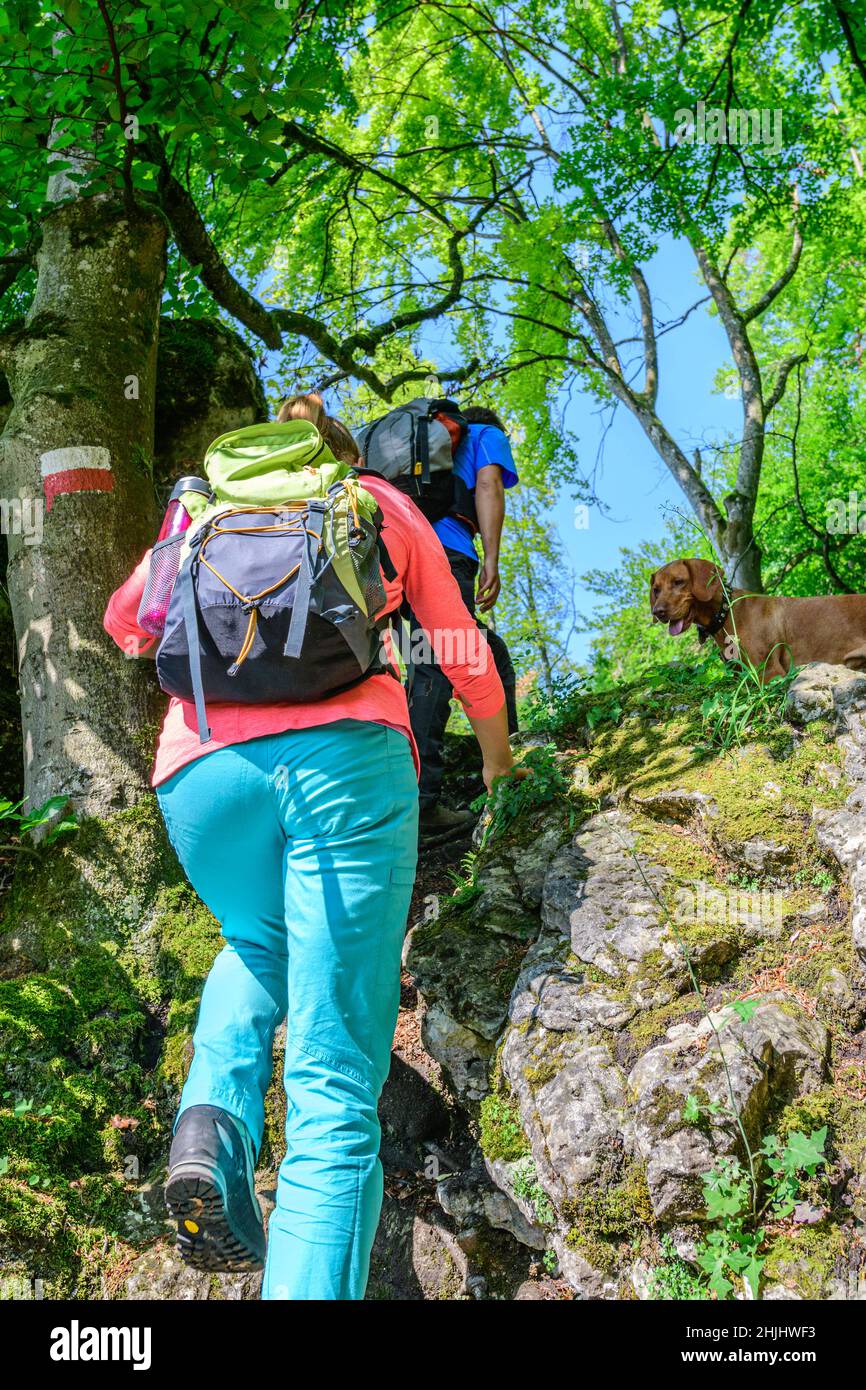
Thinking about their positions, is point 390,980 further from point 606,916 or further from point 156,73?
point 156,73

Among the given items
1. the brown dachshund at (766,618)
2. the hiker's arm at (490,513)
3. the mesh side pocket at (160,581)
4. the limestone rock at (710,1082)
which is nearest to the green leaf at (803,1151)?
the limestone rock at (710,1082)

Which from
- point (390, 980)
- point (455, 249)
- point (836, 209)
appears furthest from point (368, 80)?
point (390, 980)

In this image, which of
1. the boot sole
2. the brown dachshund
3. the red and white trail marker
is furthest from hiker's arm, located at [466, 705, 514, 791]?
the brown dachshund

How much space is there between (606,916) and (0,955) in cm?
243

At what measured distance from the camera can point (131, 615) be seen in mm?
2629

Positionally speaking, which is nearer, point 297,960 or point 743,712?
point 297,960

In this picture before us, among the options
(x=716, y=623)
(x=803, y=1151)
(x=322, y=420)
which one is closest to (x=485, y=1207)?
(x=803, y=1151)

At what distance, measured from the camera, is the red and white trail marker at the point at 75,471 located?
4621 millimetres

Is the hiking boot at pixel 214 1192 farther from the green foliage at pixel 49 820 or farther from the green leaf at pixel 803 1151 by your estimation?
the green foliage at pixel 49 820

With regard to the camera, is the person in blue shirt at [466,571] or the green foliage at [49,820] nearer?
the green foliage at [49,820]

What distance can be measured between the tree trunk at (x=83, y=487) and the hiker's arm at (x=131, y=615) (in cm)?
170

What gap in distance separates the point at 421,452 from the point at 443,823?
195cm

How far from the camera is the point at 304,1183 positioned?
192 cm

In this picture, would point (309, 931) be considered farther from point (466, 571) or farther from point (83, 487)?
point (83, 487)
